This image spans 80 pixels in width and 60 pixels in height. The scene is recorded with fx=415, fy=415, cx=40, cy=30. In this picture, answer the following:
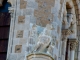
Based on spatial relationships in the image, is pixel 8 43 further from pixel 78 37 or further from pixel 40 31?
pixel 78 37

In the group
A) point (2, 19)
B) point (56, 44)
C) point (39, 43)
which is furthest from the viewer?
point (2, 19)

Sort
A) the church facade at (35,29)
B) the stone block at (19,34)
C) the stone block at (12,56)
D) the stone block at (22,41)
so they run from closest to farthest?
the church facade at (35,29) < the stone block at (12,56) < the stone block at (22,41) < the stone block at (19,34)

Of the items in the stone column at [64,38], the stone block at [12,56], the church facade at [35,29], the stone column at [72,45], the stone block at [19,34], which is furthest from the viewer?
the stone column at [72,45]

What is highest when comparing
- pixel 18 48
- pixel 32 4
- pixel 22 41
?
pixel 32 4

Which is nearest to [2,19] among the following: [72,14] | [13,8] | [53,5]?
[13,8]

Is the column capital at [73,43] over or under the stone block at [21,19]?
under

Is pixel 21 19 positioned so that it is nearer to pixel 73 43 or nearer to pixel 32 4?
pixel 32 4

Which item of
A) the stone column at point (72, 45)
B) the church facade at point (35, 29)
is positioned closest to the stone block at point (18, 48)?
the church facade at point (35, 29)

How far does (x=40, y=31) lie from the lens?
468 inches

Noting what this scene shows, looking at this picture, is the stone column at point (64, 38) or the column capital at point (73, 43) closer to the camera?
the stone column at point (64, 38)

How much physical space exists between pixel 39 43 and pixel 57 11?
1565 millimetres

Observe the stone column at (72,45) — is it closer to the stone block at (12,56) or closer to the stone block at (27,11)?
the stone block at (27,11)

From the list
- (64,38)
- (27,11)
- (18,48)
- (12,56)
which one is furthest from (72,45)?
(12,56)

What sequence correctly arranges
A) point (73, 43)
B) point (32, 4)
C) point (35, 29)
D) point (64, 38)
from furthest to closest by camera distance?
point (73, 43), point (64, 38), point (32, 4), point (35, 29)
